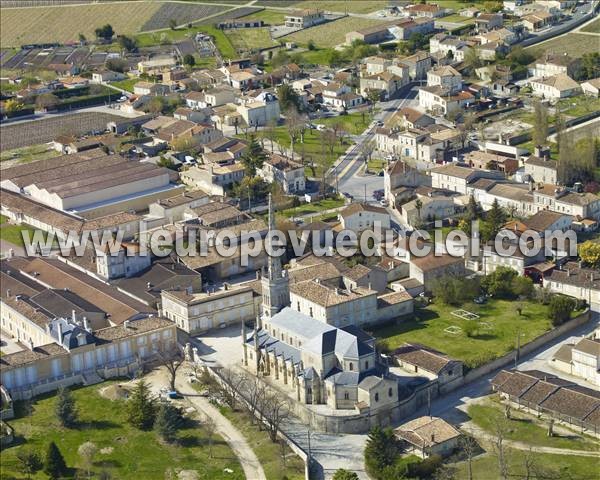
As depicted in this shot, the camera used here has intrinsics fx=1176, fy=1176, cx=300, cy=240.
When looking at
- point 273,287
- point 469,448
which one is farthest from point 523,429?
point 273,287

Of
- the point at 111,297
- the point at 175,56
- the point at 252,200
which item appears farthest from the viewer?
the point at 175,56

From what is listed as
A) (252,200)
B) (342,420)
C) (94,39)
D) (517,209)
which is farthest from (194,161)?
(94,39)

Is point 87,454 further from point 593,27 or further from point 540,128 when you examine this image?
point 593,27

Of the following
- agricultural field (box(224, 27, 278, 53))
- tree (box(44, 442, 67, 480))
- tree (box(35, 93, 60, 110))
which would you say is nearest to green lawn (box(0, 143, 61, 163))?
tree (box(35, 93, 60, 110))

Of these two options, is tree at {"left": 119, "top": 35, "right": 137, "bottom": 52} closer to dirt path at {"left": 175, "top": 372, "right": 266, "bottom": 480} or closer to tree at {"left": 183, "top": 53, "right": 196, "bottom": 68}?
tree at {"left": 183, "top": 53, "right": 196, "bottom": 68}

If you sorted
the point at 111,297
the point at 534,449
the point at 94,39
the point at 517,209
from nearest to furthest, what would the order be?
the point at 534,449
the point at 111,297
the point at 517,209
the point at 94,39

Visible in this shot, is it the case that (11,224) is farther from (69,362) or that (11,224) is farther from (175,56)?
(175,56)
